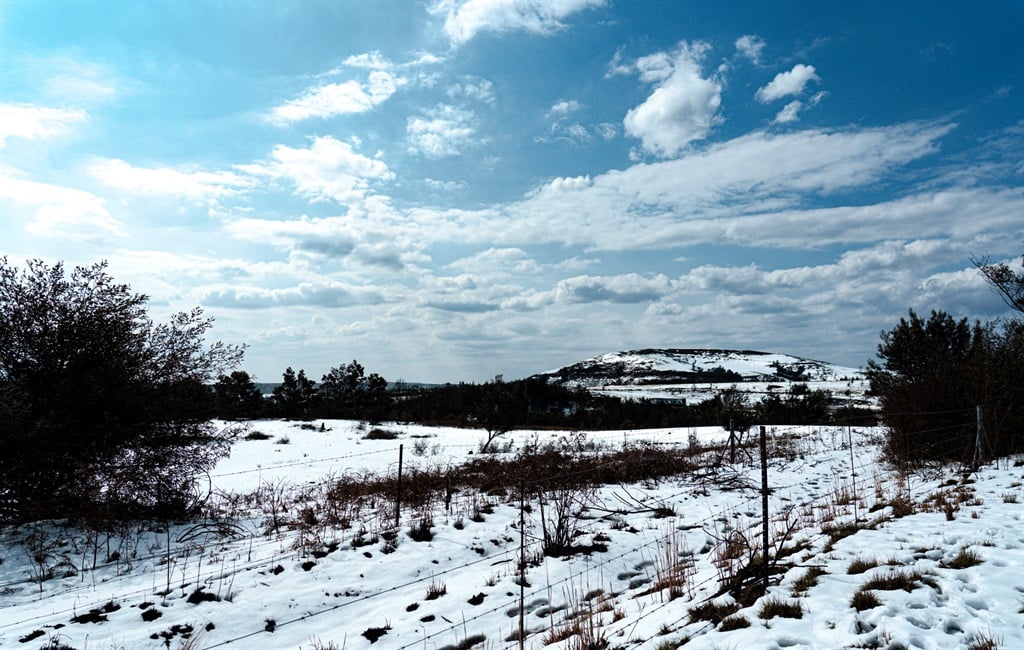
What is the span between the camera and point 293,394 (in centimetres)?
6141

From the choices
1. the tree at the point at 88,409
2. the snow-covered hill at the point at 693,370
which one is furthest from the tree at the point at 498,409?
the snow-covered hill at the point at 693,370

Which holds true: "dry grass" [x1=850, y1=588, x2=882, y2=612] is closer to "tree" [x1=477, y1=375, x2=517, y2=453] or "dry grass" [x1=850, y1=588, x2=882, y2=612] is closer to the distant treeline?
"tree" [x1=477, y1=375, x2=517, y2=453]

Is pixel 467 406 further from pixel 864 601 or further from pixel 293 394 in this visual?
pixel 864 601

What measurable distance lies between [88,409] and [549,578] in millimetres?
9725

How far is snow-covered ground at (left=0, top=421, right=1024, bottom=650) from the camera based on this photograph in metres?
5.16

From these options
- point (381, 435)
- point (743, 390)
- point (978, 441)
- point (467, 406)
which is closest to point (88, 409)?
point (978, 441)

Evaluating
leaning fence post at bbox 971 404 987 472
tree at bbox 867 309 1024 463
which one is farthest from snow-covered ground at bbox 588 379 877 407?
leaning fence post at bbox 971 404 987 472

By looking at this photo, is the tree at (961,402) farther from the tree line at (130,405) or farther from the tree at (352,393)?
the tree at (352,393)

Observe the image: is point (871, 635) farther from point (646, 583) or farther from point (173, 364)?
point (173, 364)

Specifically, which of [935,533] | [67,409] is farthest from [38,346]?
[935,533]

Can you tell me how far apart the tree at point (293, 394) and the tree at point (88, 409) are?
5142 cm

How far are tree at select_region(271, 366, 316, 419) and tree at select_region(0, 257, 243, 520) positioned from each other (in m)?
51.4

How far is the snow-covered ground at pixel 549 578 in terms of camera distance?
5156mm

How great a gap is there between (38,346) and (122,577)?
535 cm
